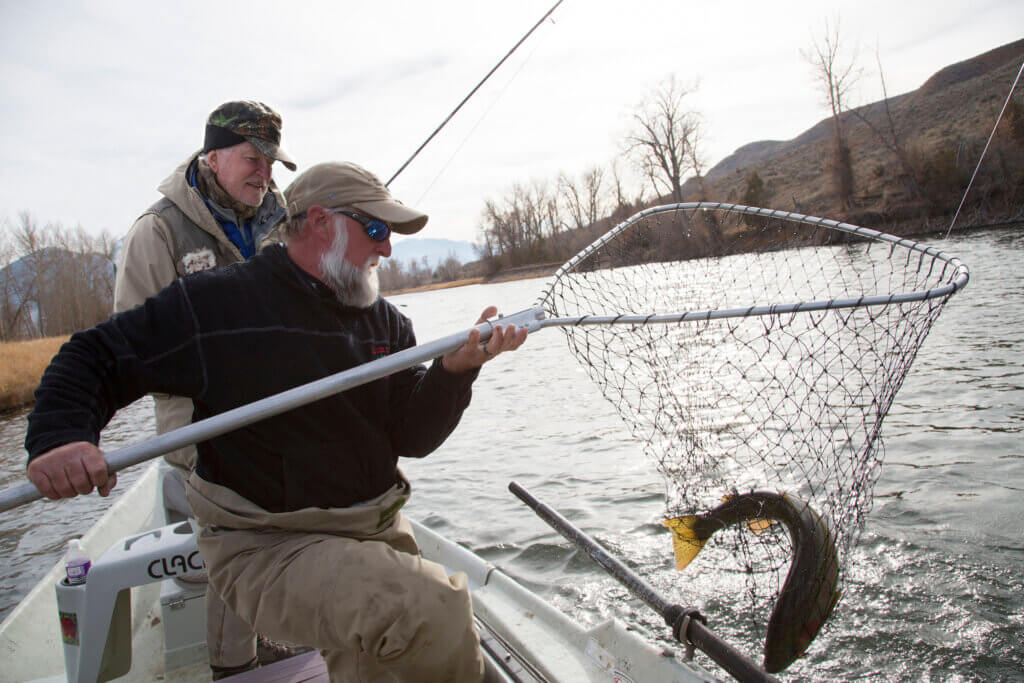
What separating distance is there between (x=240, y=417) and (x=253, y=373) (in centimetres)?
33

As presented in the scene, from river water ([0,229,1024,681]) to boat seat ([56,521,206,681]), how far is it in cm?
216

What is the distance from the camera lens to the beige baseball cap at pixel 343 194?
209cm

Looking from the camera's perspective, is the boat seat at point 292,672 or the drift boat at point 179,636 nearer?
the boat seat at point 292,672

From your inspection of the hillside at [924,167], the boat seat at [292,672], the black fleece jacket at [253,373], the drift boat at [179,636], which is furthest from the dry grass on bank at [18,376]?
the hillside at [924,167]

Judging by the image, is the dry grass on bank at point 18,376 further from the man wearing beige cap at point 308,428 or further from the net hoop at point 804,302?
the net hoop at point 804,302

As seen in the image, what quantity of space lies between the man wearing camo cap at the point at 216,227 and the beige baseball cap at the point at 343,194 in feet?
1.54

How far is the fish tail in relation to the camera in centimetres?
339

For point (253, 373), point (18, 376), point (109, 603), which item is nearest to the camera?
point (253, 373)

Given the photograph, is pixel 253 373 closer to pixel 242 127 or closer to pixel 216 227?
pixel 216 227

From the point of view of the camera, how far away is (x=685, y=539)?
345cm

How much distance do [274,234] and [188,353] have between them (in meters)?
1.12

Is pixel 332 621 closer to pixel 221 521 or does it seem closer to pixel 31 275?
pixel 221 521

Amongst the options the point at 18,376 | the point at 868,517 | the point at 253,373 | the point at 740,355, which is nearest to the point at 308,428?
the point at 253,373

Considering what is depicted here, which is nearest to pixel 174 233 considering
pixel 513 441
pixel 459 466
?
pixel 459 466
